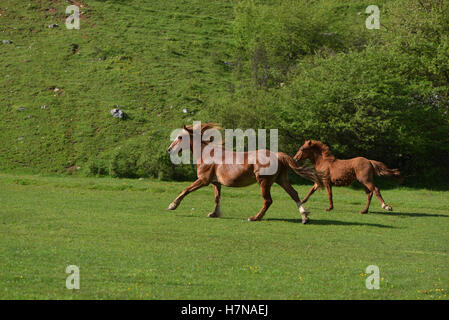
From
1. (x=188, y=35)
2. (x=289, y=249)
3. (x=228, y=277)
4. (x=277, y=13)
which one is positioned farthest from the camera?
(x=188, y=35)

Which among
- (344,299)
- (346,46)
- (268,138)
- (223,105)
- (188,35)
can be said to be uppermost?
(188,35)

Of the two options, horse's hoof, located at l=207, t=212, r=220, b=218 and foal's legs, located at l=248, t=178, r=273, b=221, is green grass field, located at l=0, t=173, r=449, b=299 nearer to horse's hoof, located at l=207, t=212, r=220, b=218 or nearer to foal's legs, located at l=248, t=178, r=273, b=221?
horse's hoof, located at l=207, t=212, r=220, b=218

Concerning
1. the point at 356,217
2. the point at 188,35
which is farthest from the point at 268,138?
the point at 188,35

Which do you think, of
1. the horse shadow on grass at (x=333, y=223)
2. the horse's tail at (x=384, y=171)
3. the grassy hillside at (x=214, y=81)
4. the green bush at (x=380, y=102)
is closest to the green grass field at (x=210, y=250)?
the horse shadow on grass at (x=333, y=223)

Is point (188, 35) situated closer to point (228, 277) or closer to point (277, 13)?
point (277, 13)

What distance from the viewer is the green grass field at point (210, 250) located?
31.0 ft

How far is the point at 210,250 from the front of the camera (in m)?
12.8

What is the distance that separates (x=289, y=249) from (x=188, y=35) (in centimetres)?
5491

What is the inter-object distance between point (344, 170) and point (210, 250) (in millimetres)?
10168

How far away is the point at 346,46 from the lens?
2079 inches

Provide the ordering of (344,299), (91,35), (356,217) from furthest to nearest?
1. (91,35)
2. (356,217)
3. (344,299)

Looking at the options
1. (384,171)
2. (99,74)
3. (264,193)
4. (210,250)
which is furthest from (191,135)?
(99,74)

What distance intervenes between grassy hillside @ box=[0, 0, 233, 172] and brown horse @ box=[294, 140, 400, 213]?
819 inches

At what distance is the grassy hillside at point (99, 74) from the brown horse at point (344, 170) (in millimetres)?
20796
